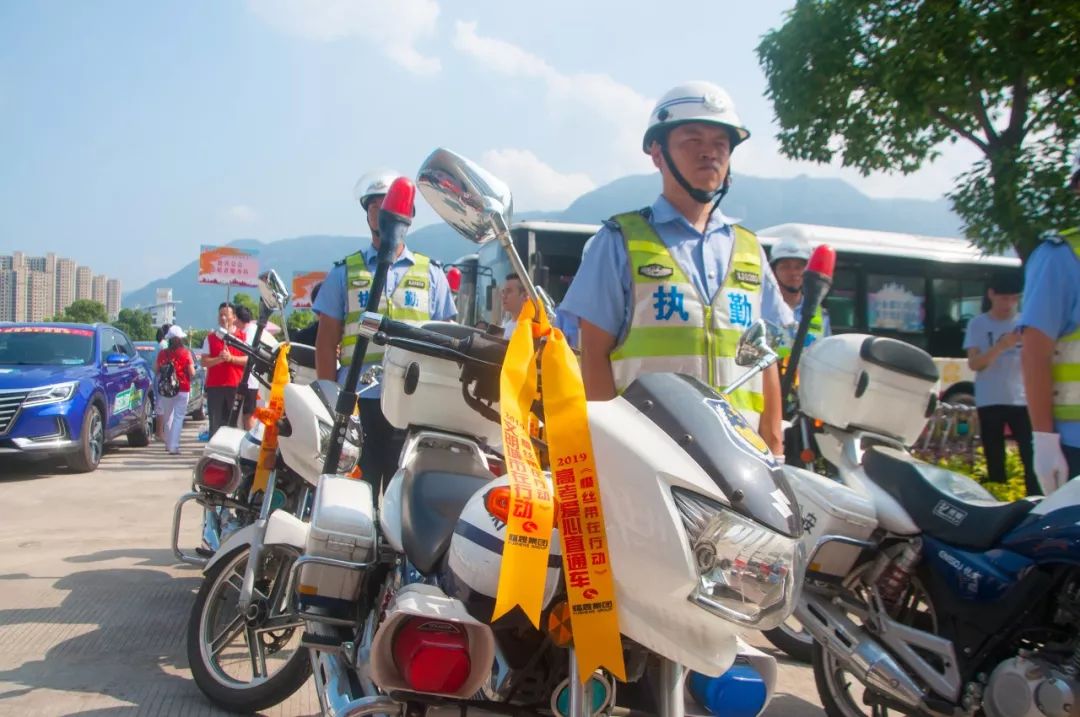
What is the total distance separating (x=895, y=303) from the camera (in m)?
14.3

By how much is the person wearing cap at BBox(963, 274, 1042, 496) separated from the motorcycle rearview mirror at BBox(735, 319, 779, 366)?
168 inches

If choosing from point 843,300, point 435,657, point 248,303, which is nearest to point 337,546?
point 435,657

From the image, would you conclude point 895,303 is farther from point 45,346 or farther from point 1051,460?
point 1051,460

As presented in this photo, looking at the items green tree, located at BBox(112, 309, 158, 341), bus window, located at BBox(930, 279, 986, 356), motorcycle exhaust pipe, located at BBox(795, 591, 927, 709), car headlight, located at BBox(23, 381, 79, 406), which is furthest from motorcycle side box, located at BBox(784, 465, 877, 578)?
green tree, located at BBox(112, 309, 158, 341)

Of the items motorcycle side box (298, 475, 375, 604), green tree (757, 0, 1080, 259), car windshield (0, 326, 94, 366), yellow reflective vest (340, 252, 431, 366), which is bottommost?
motorcycle side box (298, 475, 375, 604)

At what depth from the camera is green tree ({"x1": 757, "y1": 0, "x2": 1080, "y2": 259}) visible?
28.2ft

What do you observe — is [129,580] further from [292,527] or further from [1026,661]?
[1026,661]

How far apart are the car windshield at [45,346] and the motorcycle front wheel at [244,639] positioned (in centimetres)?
767

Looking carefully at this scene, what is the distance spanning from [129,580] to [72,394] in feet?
16.1

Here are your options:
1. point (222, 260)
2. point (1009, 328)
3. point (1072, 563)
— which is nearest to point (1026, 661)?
point (1072, 563)

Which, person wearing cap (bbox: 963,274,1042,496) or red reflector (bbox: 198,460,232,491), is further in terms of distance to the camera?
person wearing cap (bbox: 963,274,1042,496)

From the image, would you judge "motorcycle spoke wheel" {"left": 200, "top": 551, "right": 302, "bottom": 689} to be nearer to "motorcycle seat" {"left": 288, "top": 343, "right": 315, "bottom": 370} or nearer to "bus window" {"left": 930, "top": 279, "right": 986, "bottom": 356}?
"motorcycle seat" {"left": 288, "top": 343, "right": 315, "bottom": 370}

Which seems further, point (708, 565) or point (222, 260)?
point (222, 260)

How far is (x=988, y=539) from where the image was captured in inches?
108
